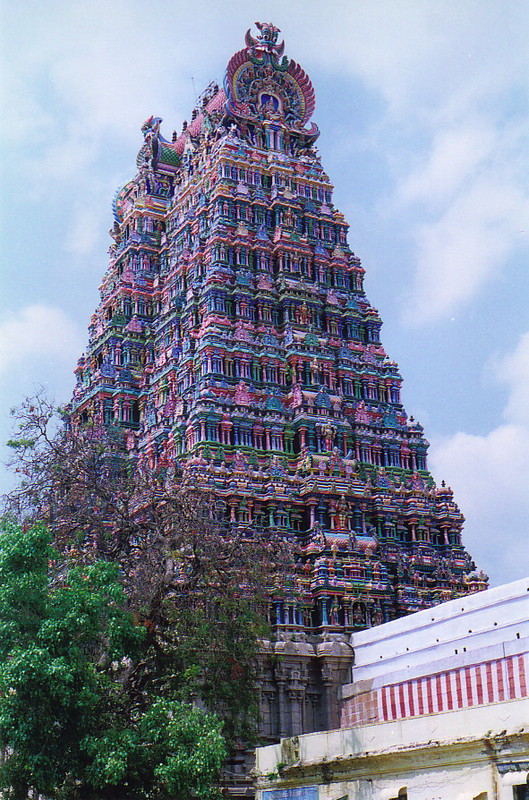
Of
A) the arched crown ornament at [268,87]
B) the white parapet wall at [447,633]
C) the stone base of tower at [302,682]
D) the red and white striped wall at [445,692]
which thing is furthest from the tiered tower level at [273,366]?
the red and white striped wall at [445,692]

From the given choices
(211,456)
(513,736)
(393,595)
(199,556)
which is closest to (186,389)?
(211,456)

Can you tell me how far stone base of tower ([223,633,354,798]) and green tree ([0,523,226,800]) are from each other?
10.7m

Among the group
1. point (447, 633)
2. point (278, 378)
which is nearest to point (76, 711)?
point (447, 633)

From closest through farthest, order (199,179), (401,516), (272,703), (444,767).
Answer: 1. (444,767)
2. (272,703)
3. (401,516)
4. (199,179)

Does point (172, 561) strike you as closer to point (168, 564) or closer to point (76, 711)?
point (168, 564)

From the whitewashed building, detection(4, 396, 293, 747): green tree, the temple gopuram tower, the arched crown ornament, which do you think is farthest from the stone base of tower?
the arched crown ornament

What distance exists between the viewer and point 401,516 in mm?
43219

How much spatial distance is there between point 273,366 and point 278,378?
57 cm

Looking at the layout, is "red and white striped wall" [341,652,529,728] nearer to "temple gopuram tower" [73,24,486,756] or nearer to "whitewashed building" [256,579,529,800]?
"whitewashed building" [256,579,529,800]

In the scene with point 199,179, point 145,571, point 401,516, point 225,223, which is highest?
point 199,179

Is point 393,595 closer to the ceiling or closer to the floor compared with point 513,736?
closer to the ceiling

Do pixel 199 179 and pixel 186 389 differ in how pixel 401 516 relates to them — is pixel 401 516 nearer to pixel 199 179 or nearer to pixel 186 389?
pixel 186 389

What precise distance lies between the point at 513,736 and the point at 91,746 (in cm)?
979

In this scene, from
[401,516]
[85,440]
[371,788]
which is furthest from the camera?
[401,516]
